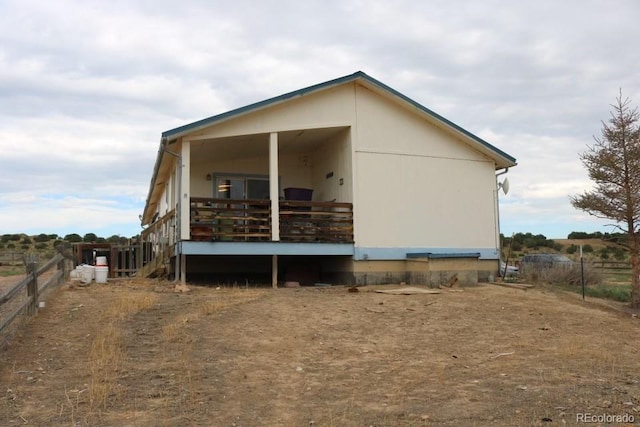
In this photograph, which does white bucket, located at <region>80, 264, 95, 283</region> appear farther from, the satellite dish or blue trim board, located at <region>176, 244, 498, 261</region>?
the satellite dish

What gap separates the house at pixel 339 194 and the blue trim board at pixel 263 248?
1.0 inches

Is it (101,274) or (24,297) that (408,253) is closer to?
(101,274)

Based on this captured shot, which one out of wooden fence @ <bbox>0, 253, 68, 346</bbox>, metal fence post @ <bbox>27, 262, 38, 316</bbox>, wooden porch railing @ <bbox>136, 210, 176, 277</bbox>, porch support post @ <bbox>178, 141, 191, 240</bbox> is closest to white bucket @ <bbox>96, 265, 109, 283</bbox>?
wooden porch railing @ <bbox>136, 210, 176, 277</bbox>

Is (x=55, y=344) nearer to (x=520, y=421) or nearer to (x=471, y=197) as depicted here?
(x=520, y=421)

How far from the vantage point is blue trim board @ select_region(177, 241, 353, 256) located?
14094 millimetres

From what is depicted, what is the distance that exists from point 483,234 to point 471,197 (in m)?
1.08

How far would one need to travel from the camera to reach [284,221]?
597 inches

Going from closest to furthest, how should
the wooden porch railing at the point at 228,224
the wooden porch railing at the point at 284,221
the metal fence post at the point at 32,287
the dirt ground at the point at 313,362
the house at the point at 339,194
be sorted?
1. the dirt ground at the point at 313,362
2. the metal fence post at the point at 32,287
3. the wooden porch railing at the point at 228,224
4. the wooden porch railing at the point at 284,221
5. the house at the point at 339,194

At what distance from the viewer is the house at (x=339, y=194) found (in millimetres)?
14625

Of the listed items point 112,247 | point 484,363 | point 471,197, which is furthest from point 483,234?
point 112,247

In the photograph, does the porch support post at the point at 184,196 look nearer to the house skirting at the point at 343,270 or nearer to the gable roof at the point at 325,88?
the gable roof at the point at 325,88

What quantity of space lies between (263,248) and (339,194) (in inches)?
115

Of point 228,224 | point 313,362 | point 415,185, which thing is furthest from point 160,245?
point 313,362
